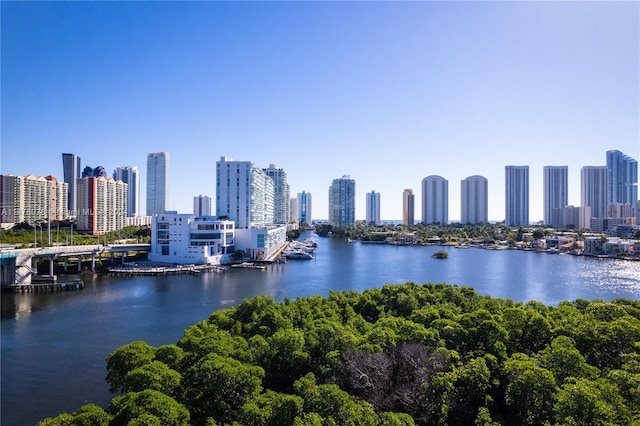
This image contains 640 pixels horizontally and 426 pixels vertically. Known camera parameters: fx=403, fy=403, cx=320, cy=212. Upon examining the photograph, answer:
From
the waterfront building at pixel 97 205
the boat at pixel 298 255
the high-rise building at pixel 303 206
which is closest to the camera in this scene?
the boat at pixel 298 255

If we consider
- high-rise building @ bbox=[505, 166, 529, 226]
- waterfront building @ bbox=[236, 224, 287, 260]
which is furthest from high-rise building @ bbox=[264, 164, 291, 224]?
high-rise building @ bbox=[505, 166, 529, 226]

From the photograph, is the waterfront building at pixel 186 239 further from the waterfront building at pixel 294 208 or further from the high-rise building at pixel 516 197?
the waterfront building at pixel 294 208

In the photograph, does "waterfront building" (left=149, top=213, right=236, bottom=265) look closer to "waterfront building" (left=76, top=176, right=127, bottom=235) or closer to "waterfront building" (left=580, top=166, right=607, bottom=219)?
"waterfront building" (left=76, top=176, right=127, bottom=235)

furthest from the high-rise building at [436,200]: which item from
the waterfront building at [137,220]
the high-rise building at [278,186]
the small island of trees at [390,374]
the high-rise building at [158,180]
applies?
the small island of trees at [390,374]

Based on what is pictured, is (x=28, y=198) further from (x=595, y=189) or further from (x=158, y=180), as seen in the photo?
(x=595, y=189)

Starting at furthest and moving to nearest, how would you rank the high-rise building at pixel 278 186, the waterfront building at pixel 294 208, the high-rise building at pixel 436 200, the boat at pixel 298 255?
the waterfront building at pixel 294 208
the high-rise building at pixel 436 200
the high-rise building at pixel 278 186
the boat at pixel 298 255

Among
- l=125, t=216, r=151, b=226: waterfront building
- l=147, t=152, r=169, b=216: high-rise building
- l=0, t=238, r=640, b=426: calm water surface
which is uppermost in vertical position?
l=147, t=152, r=169, b=216: high-rise building

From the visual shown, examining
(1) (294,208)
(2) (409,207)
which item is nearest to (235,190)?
(2) (409,207)
